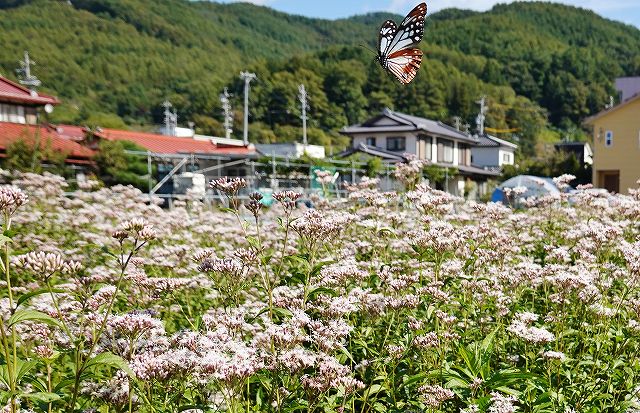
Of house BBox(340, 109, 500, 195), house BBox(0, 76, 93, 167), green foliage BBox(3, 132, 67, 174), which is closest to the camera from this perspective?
green foliage BBox(3, 132, 67, 174)

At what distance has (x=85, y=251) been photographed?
7.40 meters

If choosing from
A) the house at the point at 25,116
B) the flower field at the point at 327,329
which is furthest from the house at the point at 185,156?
the flower field at the point at 327,329

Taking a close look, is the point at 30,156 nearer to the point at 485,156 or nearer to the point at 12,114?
the point at 12,114

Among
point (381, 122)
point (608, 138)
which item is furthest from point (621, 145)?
point (381, 122)

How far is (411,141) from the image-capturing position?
5184 centimetres

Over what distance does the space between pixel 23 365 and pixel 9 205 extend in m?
0.86

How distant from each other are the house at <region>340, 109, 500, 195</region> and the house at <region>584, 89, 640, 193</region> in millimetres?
12876

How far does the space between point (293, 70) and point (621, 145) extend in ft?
305

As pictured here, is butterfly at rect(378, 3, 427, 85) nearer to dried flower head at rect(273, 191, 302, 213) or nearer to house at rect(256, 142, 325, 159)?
dried flower head at rect(273, 191, 302, 213)

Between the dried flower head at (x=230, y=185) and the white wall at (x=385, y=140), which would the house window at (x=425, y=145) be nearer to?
the white wall at (x=385, y=140)

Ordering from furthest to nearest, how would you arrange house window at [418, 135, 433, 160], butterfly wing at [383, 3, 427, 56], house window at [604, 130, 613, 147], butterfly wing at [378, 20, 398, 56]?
house window at [418, 135, 433, 160]
house window at [604, 130, 613, 147]
butterfly wing at [378, 20, 398, 56]
butterfly wing at [383, 3, 427, 56]

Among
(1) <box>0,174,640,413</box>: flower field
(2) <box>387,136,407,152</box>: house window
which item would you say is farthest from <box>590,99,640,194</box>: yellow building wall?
(1) <box>0,174,640,413</box>: flower field

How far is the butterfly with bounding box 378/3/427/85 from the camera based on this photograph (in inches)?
226

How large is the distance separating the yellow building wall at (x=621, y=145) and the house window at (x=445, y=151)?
17960mm
